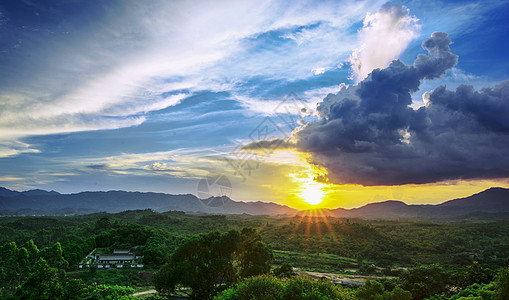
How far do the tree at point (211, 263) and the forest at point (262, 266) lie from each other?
12 cm

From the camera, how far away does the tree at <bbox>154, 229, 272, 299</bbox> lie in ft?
116

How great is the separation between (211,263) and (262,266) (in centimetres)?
663

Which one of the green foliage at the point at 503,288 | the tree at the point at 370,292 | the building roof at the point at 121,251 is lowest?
the building roof at the point at 121,251

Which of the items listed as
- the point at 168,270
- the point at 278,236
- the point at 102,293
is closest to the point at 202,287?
the point at 168,270

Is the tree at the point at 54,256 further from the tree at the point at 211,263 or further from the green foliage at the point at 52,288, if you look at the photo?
the tree at the point at 211,263

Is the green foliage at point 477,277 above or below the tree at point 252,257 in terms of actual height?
below

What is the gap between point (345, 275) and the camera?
212 feet

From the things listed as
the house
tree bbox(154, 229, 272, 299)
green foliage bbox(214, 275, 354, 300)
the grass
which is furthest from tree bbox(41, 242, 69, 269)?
the grass

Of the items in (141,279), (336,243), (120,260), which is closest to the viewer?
(141,279)

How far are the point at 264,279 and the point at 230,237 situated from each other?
17.1 meters

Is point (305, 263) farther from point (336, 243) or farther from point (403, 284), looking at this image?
point (403, 284)

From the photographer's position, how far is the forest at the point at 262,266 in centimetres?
2703

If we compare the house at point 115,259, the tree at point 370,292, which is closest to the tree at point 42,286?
the tree at point 370,292

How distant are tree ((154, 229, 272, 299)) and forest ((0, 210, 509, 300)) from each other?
0.40ft
